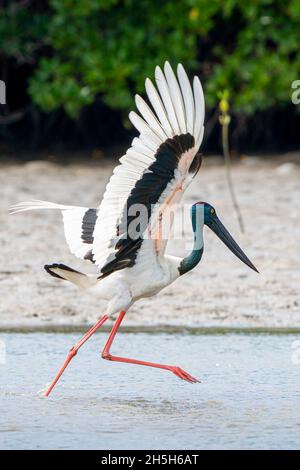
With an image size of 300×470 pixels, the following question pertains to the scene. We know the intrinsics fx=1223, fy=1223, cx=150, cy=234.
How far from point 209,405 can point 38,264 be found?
9.38 ft

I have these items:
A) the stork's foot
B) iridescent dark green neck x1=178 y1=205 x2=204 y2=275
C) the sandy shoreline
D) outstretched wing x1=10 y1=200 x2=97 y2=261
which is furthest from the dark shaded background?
the stork's foot

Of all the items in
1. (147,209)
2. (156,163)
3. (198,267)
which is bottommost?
(198,267)

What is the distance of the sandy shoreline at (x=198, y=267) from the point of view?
6871 millimetres

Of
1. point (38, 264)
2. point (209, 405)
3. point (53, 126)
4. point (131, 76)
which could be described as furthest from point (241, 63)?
point (209, 405)

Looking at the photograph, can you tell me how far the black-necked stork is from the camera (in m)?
4.78

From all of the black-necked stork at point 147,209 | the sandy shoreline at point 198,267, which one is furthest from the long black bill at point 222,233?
the sandy shoreline at point 198,267

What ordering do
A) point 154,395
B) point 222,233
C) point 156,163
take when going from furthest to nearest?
point 222,233 → point 154,395 → point 156,163

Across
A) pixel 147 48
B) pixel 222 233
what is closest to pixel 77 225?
pixel 222 233

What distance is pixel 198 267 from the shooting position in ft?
25.5

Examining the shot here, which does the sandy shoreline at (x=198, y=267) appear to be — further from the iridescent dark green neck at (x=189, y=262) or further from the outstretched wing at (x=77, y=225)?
the iridescent dark green neck at (x=189, y=262)

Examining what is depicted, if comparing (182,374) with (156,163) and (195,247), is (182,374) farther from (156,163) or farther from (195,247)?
(156,163)

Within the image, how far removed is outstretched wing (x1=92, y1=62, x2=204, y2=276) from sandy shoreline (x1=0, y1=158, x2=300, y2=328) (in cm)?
172

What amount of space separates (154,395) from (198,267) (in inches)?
97.5
